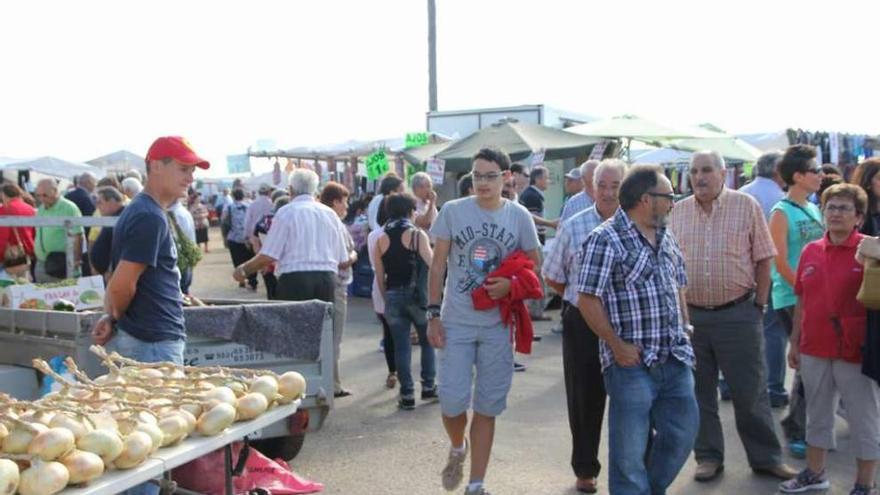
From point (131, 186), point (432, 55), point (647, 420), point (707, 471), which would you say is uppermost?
point (432, 55)

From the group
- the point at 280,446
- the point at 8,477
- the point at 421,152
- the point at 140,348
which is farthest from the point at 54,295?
the point at 421,152

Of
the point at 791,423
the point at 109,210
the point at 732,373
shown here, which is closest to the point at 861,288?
the point at 732,373

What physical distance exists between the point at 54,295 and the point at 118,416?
324 centimetres

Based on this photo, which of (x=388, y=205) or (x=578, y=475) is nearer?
(x=578, y=475)

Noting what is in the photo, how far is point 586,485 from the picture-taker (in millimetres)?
5891

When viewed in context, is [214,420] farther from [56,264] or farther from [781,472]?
[56,264]

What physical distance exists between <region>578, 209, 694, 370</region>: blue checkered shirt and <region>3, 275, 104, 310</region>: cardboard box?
3688 millimetres

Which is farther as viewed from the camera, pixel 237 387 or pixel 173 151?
pixel 173 151

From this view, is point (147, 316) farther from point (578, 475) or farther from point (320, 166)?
point (320, 166)

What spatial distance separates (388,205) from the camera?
27.2 ft

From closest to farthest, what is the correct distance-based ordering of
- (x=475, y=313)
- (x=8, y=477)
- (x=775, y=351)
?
(x=8, y=477), (x=475, y=313), (x=775, y=351)

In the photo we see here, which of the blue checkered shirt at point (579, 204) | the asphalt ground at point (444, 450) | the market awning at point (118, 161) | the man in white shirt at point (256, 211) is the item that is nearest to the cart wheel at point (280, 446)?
the asphalt ground at point (444, 450)

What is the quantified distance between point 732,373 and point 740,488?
72 cm

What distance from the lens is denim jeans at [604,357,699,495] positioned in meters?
4.46
